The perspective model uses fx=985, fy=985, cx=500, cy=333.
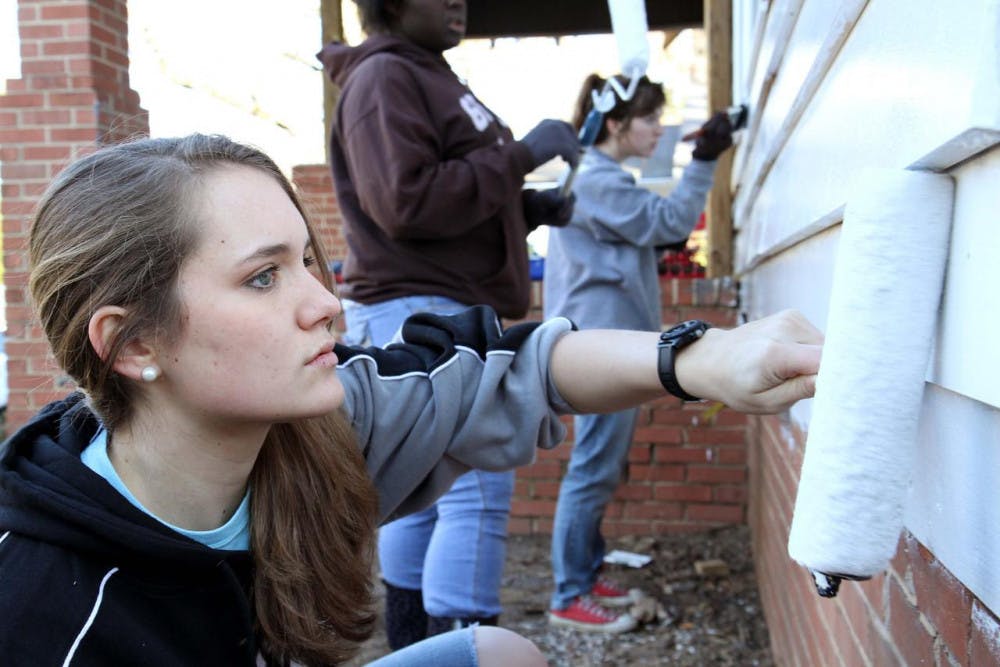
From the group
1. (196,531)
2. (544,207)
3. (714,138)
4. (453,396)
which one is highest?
(714,138)

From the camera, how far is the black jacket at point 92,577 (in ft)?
3.83

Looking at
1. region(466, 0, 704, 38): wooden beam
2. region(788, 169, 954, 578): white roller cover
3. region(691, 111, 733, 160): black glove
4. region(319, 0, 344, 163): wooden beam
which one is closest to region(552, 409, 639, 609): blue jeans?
region(691, 111, 733, 160): black glove

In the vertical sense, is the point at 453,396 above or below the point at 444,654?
above

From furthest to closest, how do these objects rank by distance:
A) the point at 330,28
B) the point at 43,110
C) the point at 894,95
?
1. the point at 330,28
2. the point at 43,110
3. the point at 894,95

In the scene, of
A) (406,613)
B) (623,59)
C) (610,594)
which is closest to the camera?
(406,613)

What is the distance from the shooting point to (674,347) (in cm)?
141

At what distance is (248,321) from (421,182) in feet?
3.91

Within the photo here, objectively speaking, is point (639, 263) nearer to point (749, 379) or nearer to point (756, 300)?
point (756, 300)

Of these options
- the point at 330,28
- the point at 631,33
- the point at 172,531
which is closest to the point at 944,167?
the point at 172,531

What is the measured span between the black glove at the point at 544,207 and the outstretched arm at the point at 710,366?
1398 millimetres

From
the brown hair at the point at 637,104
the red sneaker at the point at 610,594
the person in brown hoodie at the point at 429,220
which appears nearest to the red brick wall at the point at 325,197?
the brown hair at the point at 637,104

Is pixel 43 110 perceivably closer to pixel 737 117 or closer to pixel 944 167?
pixel 737 117

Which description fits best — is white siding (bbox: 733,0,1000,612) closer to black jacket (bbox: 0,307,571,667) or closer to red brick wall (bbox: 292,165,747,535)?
black jacket (bbox: 0,307,571,667)

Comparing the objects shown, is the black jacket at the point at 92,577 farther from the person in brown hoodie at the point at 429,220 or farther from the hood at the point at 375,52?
the hood at the point at 375,52
